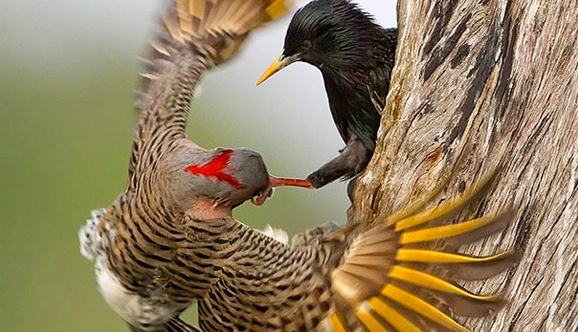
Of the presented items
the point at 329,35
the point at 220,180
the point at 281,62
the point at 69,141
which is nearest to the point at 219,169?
the point at 220,180

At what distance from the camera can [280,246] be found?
4477 millimetres

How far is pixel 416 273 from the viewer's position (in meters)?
3.85

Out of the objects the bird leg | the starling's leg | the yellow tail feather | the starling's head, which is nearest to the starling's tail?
the starling's head

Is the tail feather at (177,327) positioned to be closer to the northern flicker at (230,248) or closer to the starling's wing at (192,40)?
the northern flicker at (230,248)

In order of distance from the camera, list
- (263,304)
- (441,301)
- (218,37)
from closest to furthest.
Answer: (441,301)
(263,304)
(218,37)

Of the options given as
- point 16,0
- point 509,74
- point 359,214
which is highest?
point 16,0

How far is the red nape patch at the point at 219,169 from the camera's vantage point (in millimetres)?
4520

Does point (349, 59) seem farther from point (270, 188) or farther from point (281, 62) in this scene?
point (270, 188)

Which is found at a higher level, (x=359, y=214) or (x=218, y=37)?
(x=218, y=37)

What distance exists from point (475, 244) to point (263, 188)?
92 cm

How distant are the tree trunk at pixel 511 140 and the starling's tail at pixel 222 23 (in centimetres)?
106

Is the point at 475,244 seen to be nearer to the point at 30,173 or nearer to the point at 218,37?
the point at 218,37

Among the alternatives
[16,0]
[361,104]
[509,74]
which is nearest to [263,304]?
[509,74]

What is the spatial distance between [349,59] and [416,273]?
1.89m
